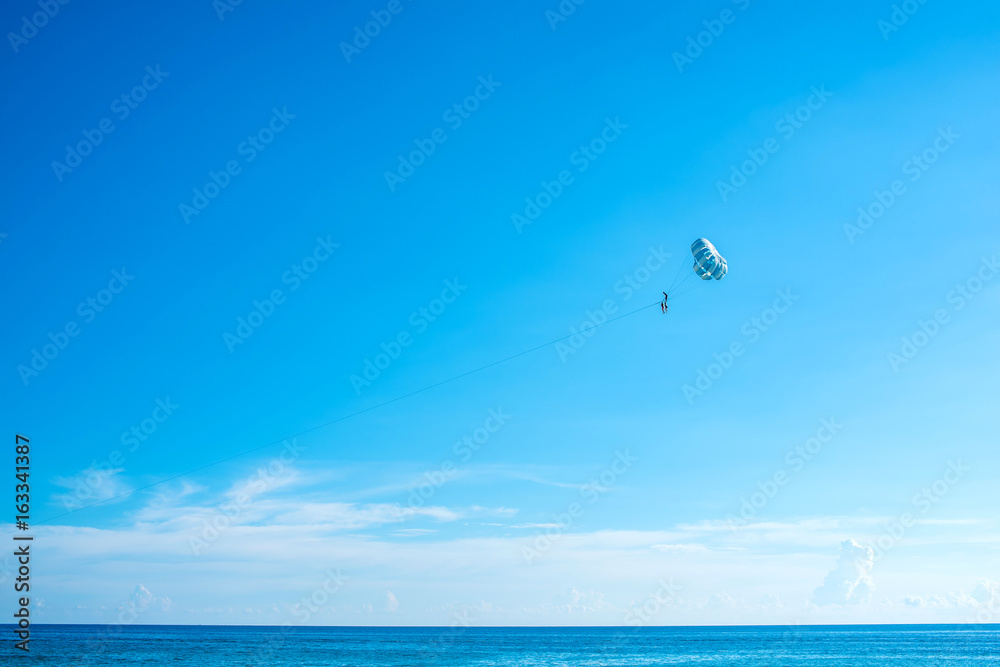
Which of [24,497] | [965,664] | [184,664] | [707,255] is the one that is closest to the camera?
[24,497]

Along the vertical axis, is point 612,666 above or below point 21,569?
below

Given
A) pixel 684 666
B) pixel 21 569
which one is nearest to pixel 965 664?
pixel 684 666

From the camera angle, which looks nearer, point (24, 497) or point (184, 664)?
point (24, 497)

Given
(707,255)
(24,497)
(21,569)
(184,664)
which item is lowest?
(184,664)

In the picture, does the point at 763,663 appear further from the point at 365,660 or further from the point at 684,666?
the point at 365,660

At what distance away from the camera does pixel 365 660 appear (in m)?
75.9

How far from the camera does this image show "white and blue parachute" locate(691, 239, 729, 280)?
35.3 m

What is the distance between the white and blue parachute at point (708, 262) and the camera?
1389 inches

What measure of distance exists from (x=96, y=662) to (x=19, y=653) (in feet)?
55.1

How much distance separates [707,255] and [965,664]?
2432 inches

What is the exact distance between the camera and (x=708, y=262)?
3522 cm

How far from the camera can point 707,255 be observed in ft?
116

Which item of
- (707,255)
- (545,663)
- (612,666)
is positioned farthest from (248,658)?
(707,255)

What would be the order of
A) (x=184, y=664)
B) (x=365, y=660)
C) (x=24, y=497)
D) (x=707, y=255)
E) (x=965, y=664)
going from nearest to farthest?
(x=24, y=497), (x=707, y=255), (x=184, y=664), (x=965, y=664), (x=365, y=660)
